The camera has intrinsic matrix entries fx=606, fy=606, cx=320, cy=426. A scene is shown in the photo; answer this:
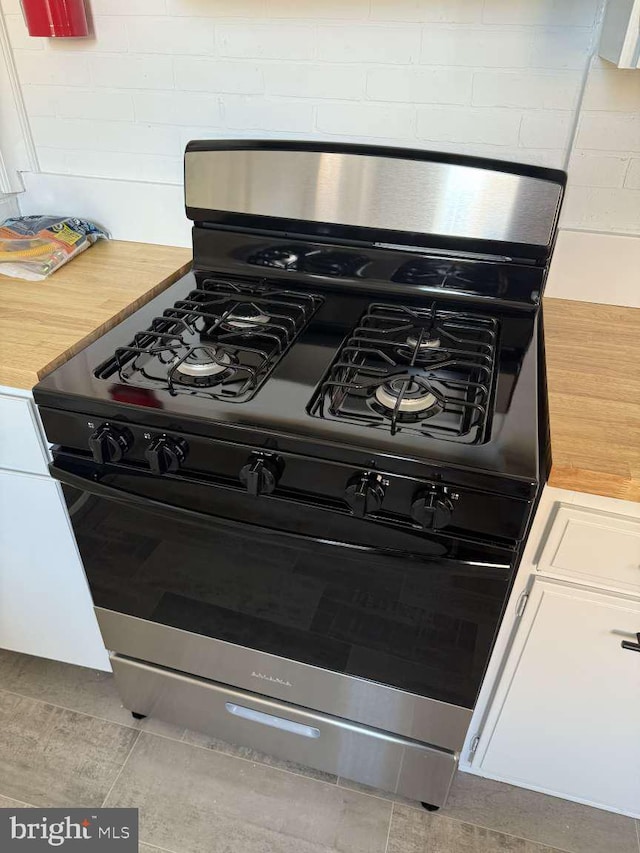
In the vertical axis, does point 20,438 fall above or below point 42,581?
above

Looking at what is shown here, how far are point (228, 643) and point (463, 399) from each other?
0.66 metres

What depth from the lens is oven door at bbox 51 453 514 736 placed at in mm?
928

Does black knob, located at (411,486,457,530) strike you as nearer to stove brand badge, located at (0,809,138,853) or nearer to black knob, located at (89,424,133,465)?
black knob, located at (89,424,133,465)

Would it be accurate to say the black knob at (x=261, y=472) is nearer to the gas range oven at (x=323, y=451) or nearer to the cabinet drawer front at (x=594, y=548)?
the gas range oven at (x=323, y=451)

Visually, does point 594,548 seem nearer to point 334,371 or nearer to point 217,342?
point 334,371

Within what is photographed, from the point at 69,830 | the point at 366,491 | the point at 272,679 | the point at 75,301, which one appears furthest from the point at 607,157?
the point at 69,830

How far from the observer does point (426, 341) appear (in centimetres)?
112

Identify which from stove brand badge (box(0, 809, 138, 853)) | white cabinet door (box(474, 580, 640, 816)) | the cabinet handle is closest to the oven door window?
white cabinet door (box(474, 580, 640, 816))

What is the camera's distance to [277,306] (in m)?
1.23

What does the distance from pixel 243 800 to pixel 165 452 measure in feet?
2.92

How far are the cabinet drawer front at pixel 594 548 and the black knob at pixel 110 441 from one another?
0.67 m

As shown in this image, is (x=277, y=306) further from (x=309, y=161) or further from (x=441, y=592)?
(x=441, y=592)

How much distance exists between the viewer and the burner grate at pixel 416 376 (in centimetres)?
91

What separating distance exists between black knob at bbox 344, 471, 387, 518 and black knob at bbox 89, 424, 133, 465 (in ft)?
1.20
